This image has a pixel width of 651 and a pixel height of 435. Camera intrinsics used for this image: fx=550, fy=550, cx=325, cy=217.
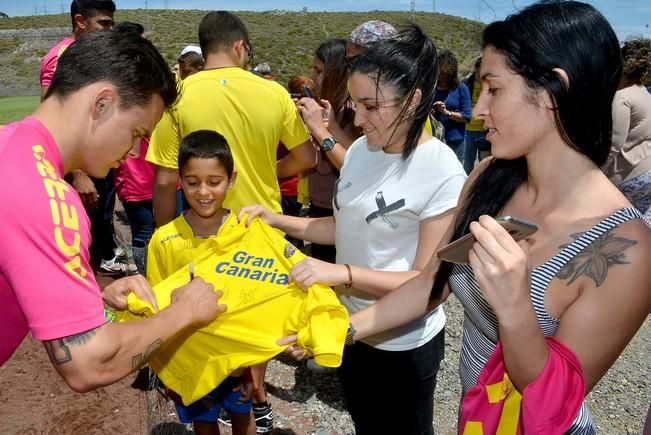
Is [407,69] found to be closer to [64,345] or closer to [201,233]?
[201,233]

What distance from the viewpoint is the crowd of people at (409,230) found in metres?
1.43

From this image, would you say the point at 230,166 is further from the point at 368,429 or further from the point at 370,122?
the point at 368,429

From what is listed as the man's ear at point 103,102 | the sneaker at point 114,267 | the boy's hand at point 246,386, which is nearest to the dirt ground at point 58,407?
the boy's hand at point 246,386

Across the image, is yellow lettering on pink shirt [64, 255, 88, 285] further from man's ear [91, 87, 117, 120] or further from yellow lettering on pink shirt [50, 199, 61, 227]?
man's ear [91, 87, 117, 120]

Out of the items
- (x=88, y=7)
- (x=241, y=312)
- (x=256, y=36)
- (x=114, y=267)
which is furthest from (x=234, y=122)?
(x=256, y=36)

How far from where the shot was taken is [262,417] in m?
3.42

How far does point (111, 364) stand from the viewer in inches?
65.8

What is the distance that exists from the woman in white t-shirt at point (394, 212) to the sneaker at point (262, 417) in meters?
1.11

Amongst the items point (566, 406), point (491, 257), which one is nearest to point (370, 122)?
point (491, 257)

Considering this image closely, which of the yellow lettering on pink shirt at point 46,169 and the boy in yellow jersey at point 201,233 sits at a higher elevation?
the yellow lettering on pink shirt at point 46,169

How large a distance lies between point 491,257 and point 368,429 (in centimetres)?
150

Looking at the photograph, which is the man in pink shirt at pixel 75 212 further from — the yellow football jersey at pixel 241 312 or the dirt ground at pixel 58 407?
the dirt ground at pixel 58 407

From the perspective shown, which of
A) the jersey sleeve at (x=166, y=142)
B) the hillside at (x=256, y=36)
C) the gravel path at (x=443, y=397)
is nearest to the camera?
the jersey sleeve at (x=166, y=142)

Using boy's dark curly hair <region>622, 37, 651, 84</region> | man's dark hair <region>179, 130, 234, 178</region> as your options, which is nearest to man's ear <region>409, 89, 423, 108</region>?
man's dark hair <region>179, 130, 234, 178</region>
